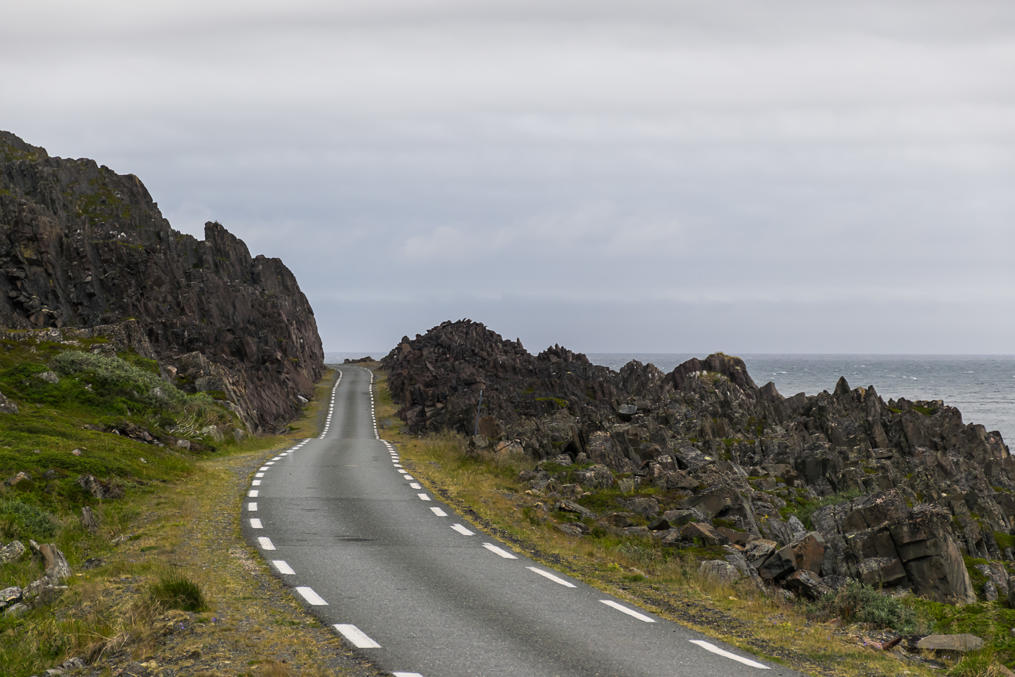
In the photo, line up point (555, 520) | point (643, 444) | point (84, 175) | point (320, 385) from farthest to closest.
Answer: point (84, 175) < point (320, 385) < point (643, 444) < point (555, 520)

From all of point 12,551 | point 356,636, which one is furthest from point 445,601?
point 12,551

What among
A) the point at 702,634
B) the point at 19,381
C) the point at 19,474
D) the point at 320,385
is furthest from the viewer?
the point at 320,385

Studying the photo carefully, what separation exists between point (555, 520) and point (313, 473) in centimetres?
901

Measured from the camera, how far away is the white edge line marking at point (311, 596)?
36.2ft

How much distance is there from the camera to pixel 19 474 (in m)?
18.0

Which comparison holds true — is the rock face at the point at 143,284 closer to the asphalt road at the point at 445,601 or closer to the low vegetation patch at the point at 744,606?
the asphalt road at the point at 445,601

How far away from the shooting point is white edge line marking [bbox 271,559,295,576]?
12821 mm

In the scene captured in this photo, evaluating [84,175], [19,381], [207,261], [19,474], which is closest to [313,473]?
[19,474]

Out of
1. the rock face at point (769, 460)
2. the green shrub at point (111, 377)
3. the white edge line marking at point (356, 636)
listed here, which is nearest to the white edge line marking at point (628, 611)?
the white edge line marking at point (356, 636)

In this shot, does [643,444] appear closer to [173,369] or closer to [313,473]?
[313,473]

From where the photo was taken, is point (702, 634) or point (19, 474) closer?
point (702, 634)

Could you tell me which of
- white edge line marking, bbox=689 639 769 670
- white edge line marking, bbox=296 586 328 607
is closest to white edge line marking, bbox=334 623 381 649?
white edge line marking, bbox=296 586 328 607

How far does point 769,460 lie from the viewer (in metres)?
40.7

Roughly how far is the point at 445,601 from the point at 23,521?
8663 millimetres
